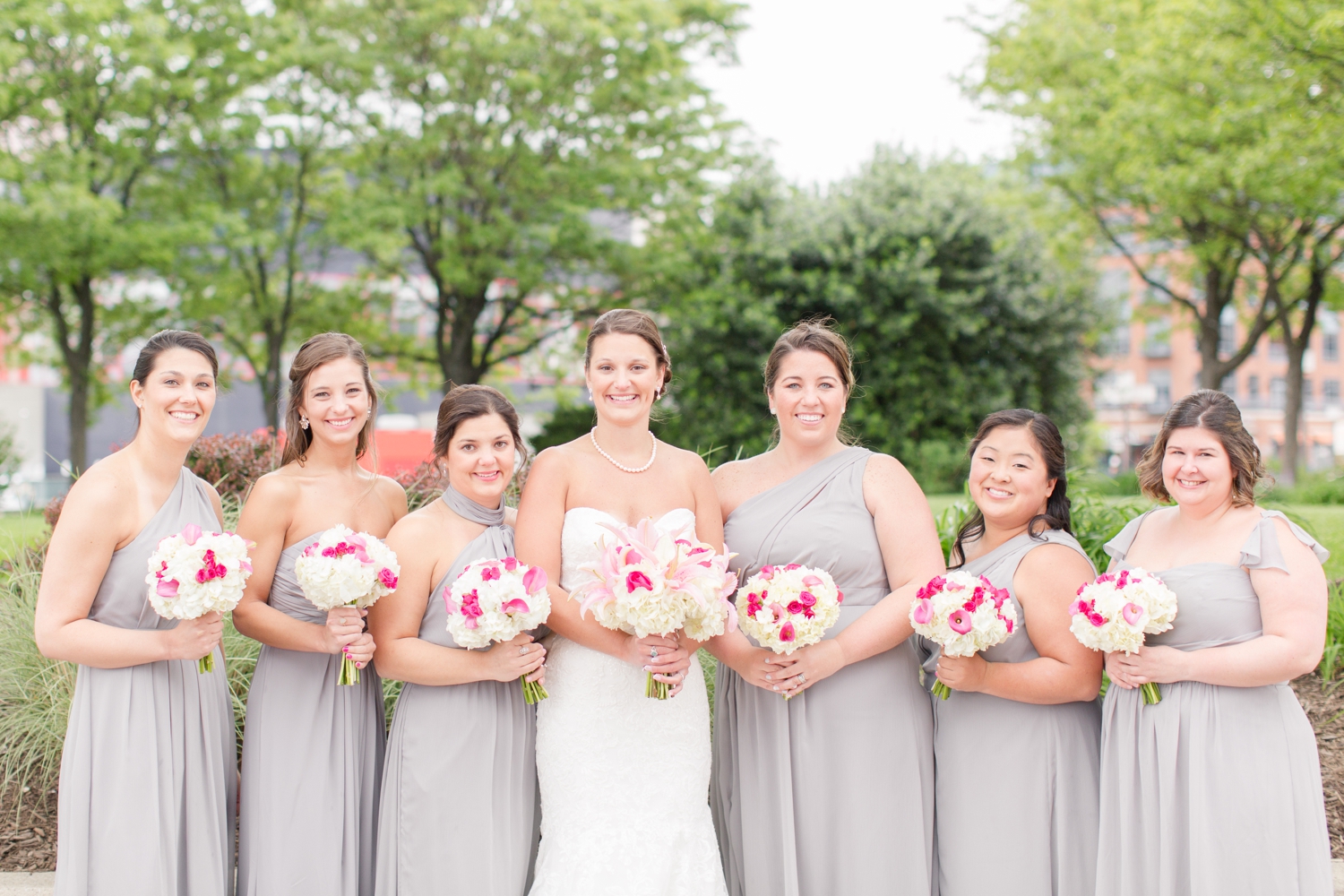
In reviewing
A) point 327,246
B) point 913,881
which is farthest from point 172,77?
point 913,881

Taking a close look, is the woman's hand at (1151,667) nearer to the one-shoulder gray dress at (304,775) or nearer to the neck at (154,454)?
the one-shoulder gray dress at (304,775)

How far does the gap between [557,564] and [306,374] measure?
52.7 inches

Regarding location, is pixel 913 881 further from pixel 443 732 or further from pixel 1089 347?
pixel 1089 347

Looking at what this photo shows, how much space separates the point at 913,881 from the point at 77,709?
333 centimetres

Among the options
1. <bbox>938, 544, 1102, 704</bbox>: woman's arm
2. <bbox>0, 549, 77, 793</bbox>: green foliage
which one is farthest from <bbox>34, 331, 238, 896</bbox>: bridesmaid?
<bbox>938, 544, 1102, 704</bbox>: woman's arm

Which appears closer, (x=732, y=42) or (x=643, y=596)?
(x=643, y=596)

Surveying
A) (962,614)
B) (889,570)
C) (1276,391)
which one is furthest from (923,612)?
(1276,391)

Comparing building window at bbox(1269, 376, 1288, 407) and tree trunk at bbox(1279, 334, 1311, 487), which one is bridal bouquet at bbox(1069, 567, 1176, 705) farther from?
building window at bbox(1269, 376, 1288, 407)

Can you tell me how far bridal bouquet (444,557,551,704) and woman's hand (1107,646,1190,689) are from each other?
2193 mm

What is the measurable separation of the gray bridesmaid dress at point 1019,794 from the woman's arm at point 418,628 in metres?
1.77

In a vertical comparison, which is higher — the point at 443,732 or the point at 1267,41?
the point at 1267,41

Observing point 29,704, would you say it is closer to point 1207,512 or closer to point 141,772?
point 141,772

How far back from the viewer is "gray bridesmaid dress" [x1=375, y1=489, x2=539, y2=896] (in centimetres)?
387

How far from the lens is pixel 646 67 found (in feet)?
61.5
